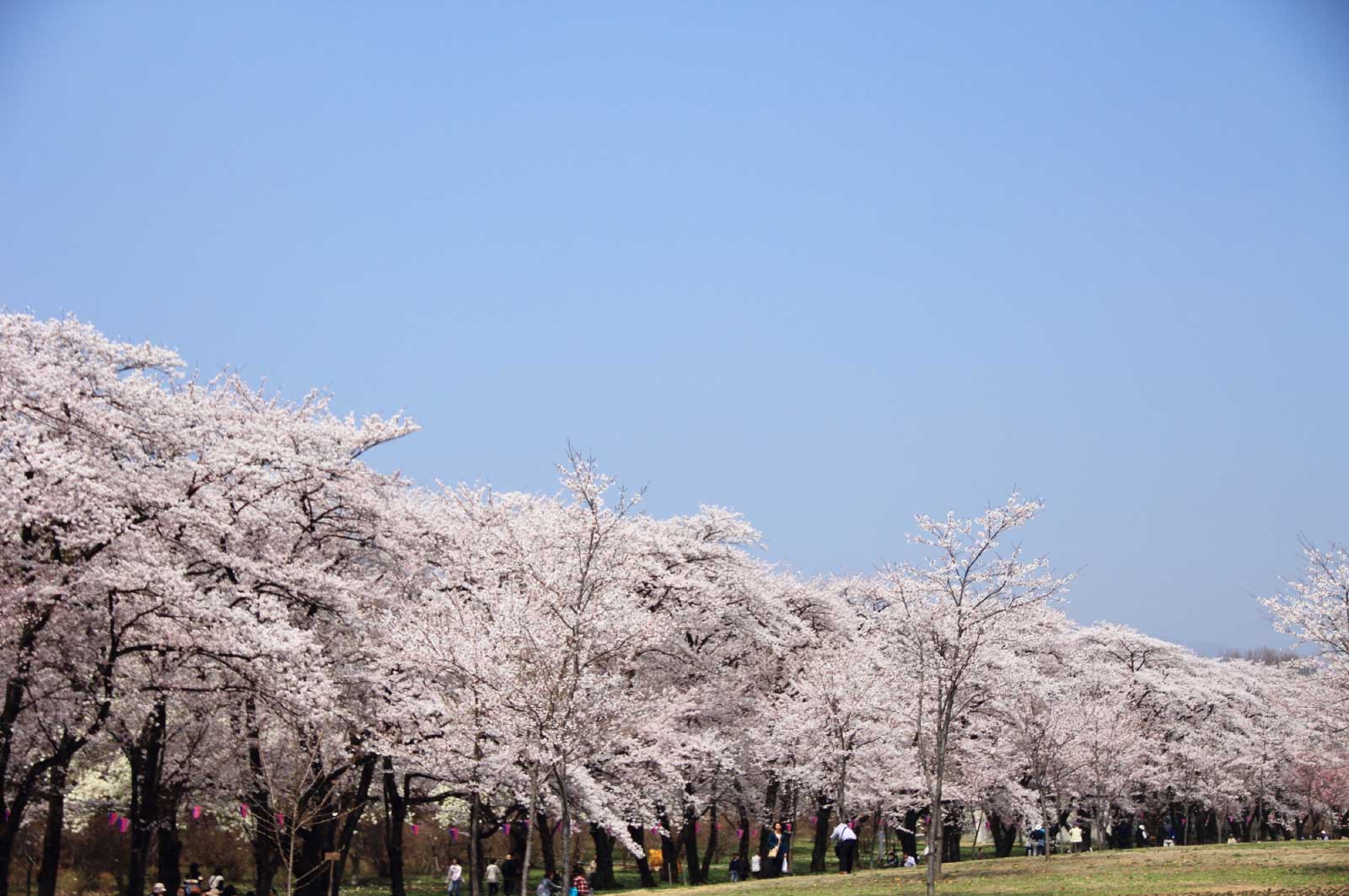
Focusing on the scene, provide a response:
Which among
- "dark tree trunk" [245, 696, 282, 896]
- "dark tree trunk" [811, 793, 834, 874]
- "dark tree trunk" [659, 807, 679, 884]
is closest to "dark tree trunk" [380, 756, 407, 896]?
"dark tree trunk" [245, 696, 282, 896]

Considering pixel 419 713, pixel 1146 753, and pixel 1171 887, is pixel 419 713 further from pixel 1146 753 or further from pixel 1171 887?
pixel 1146 753

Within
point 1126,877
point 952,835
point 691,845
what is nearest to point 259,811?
point 691,845

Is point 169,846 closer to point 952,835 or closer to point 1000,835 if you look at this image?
point 952,835

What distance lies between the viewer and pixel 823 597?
48906 millimetres

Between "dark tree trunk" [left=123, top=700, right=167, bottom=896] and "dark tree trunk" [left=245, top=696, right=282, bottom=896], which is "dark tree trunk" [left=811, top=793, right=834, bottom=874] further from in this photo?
"dark tree trunk" [left=123, top=700, right=167, bottom=896]

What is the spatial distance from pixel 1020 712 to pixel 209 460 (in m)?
27.2

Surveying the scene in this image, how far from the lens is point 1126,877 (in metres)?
23.9

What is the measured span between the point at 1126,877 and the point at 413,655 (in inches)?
600

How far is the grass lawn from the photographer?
21078 millimetres

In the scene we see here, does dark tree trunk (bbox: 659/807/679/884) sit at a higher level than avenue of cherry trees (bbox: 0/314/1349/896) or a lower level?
lower

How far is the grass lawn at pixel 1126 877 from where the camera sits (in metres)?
21.1

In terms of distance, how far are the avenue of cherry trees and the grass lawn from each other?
5.26ft

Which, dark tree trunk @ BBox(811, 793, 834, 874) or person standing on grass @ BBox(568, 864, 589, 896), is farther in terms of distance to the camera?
dark tree trunk @ BBox(811, 793, 834, 874)

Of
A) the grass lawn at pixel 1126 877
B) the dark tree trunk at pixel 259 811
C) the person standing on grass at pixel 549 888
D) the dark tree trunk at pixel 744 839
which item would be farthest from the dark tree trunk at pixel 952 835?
the dark tree trunk at pixel 259 811
